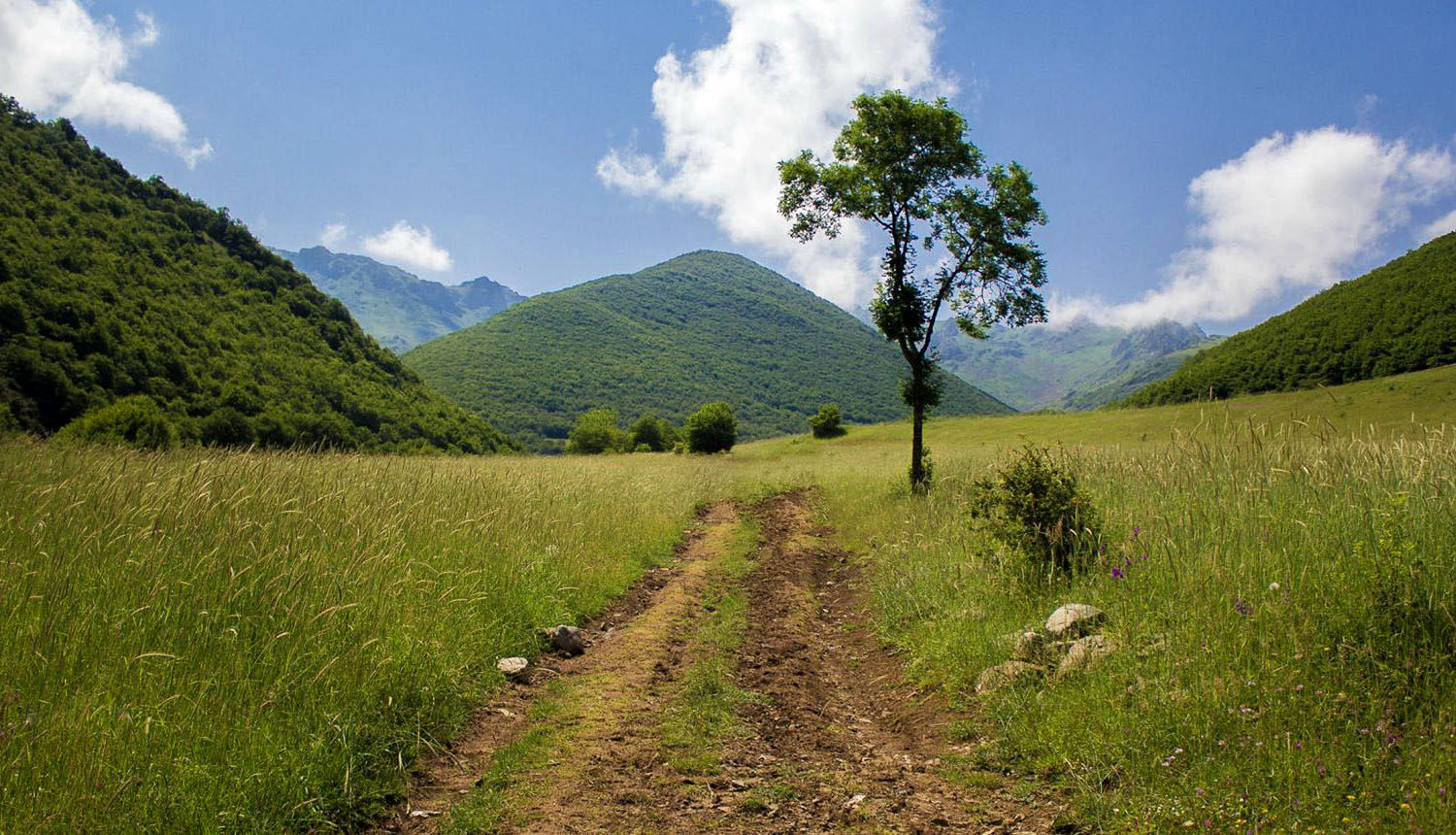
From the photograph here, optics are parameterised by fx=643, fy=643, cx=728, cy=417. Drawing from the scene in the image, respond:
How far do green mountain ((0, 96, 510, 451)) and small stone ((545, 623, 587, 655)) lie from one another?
74.1 feet

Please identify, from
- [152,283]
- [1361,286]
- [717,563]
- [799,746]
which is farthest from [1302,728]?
[1361,286]

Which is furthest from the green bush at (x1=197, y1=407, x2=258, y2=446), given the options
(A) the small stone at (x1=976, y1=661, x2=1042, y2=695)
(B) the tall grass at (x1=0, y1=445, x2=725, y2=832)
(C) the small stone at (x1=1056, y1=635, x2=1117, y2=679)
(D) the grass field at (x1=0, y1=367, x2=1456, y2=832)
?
(C) the small stone at (x1=1056, y1=635, x2=1117, y2=679)

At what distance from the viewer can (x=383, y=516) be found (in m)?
6.68

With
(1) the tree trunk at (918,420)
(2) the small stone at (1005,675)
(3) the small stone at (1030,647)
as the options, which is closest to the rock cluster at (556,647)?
(2) the small stone at (1005,675)

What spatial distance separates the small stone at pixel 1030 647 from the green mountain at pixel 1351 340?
211 feet

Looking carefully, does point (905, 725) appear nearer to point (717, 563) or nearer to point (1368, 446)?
point (1368, 446)

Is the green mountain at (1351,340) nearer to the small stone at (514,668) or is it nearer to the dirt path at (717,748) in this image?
the dirt path at (717,748)

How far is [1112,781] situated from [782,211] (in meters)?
20.1

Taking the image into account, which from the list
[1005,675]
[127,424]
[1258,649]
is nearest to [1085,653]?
[1005,675]

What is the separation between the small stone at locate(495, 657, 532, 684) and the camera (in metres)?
5.68

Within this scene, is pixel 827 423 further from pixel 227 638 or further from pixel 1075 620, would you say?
pixel 227 638

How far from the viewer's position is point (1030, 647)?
17.2 feet

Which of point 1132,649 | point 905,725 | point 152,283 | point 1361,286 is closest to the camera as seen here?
point 1132,649

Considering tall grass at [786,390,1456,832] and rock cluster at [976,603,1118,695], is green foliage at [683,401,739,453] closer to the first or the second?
tall grass at [786,390,1456,832]
